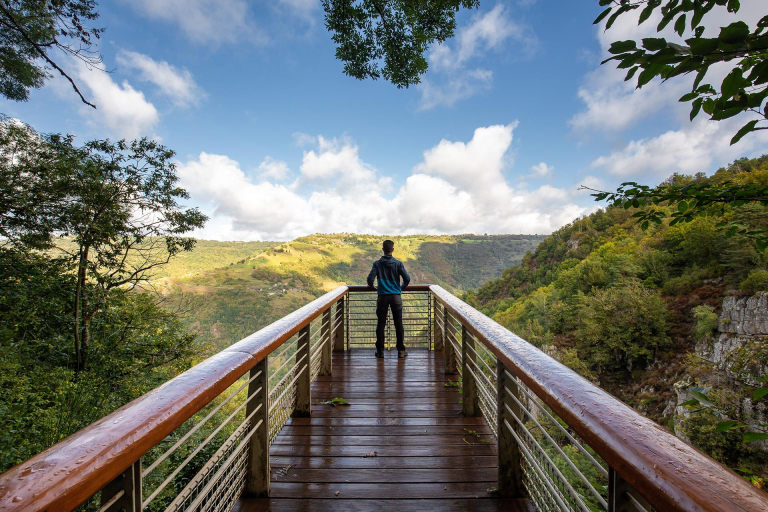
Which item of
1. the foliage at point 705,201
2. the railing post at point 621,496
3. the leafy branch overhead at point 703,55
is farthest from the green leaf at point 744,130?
the railing post at point 621,496

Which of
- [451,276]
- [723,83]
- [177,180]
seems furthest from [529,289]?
[723,83]

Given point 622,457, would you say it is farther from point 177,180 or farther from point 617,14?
point 177,180

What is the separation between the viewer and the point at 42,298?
7223 millimetres

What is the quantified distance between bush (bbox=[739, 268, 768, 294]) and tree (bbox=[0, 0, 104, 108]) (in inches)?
1536

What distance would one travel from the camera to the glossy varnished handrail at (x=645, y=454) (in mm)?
504

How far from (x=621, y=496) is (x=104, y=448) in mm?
1210

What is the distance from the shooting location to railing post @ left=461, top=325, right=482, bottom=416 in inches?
104

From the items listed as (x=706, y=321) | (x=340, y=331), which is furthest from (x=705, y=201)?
(x=706, y=321)

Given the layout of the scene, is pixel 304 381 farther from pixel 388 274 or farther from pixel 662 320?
pixel 662 320

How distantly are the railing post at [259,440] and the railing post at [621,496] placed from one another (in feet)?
4.99

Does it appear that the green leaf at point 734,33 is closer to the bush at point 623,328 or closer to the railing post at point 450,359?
the railing post at point 450,359

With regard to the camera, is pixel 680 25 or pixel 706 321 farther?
pixel 706 321

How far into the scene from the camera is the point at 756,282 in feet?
84.8

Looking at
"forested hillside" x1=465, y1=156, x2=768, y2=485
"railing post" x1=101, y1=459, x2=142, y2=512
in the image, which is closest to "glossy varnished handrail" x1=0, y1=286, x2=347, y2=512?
"railing post" x1=101, y1=459, x2=142, y2=512
